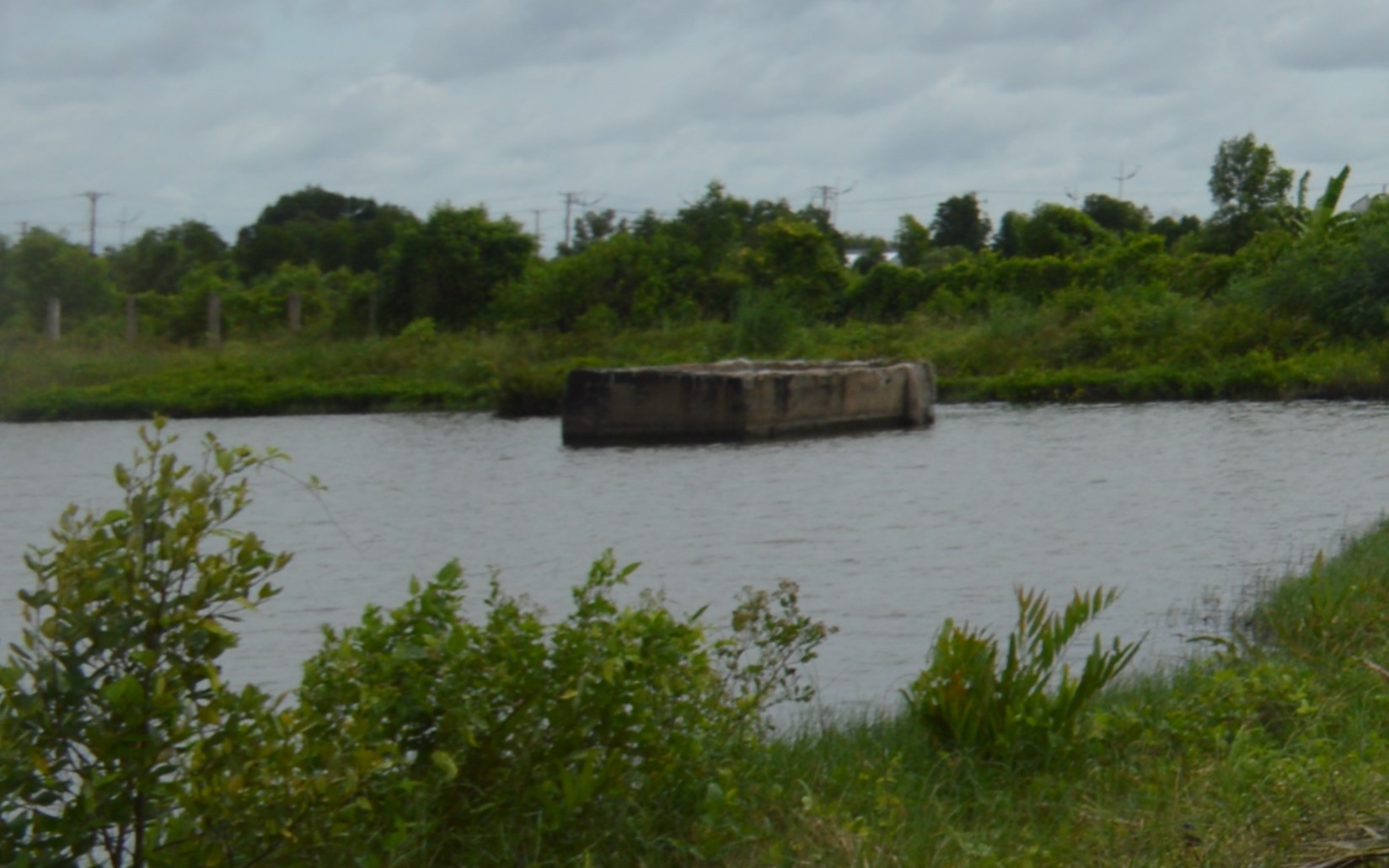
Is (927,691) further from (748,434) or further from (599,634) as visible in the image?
(748,434)

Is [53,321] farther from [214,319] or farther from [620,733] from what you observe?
[620,733]

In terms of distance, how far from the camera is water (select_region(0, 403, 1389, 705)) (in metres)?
8.50

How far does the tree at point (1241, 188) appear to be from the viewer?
41219 millimetres

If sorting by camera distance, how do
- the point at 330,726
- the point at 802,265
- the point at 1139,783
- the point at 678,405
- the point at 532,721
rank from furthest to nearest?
the point at 802,265
the point at 678,405
the point at 1139,783
the point at 532,721
the point at 330,726

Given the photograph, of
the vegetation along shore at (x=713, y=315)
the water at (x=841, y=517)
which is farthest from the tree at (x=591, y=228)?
the water at (x=841, y=517)

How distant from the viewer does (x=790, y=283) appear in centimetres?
3569

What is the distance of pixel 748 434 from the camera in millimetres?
19375

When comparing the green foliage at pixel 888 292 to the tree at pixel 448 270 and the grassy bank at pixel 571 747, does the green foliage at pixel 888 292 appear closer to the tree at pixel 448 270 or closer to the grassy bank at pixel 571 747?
the tree at pixel 448 270

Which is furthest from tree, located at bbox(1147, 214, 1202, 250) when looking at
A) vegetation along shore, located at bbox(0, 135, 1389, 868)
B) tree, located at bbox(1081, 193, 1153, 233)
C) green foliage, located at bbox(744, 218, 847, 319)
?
vegetation along shore, located at bbox(0, 135, 1389, 868)

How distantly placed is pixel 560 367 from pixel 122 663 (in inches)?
850

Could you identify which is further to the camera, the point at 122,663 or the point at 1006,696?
the point at 1006,696

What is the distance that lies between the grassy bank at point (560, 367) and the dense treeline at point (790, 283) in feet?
1.44

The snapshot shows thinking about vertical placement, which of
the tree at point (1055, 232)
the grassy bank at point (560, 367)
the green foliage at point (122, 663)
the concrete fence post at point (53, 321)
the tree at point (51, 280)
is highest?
the tree at point (1055, 232)

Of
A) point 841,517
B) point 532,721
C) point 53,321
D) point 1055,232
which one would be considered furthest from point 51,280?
point 532,721
